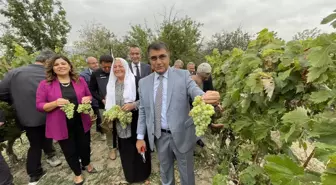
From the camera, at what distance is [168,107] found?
2.12m

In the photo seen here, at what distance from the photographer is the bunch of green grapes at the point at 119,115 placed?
2.71 metres

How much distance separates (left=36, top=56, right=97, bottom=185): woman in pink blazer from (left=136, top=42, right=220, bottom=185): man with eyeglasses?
1.14m

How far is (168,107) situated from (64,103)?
4.77 feet

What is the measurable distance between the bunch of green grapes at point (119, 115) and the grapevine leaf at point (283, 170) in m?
2.25

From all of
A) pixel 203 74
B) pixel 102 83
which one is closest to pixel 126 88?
pixel 102 83

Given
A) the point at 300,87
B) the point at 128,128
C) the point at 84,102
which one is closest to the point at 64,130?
the point at 84,102

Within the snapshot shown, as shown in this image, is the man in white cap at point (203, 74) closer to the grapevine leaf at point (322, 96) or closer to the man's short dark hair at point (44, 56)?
the man's short dark hair at point (44, 56)

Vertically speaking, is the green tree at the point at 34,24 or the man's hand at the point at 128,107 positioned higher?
the green tree at the point at 34,24

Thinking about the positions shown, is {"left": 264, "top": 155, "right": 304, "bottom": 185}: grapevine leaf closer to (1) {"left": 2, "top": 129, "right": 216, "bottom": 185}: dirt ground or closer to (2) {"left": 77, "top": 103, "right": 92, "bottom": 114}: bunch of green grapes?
(2) {"left": 77, "top": 103, "right": 92, "bottom": 114}: bunch of green grapes

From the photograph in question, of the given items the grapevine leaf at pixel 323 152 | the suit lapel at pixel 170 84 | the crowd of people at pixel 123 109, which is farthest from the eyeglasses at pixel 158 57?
the grapevine leaf at pixel 323 152

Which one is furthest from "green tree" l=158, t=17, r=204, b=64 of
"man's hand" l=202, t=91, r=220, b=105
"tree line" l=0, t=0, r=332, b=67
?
"man's hand" l=202, t=91, r=220, b=105

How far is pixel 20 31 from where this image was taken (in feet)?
59.4

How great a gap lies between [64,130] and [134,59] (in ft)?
7.20

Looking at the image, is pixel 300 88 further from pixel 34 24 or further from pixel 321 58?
pixel 34 24
